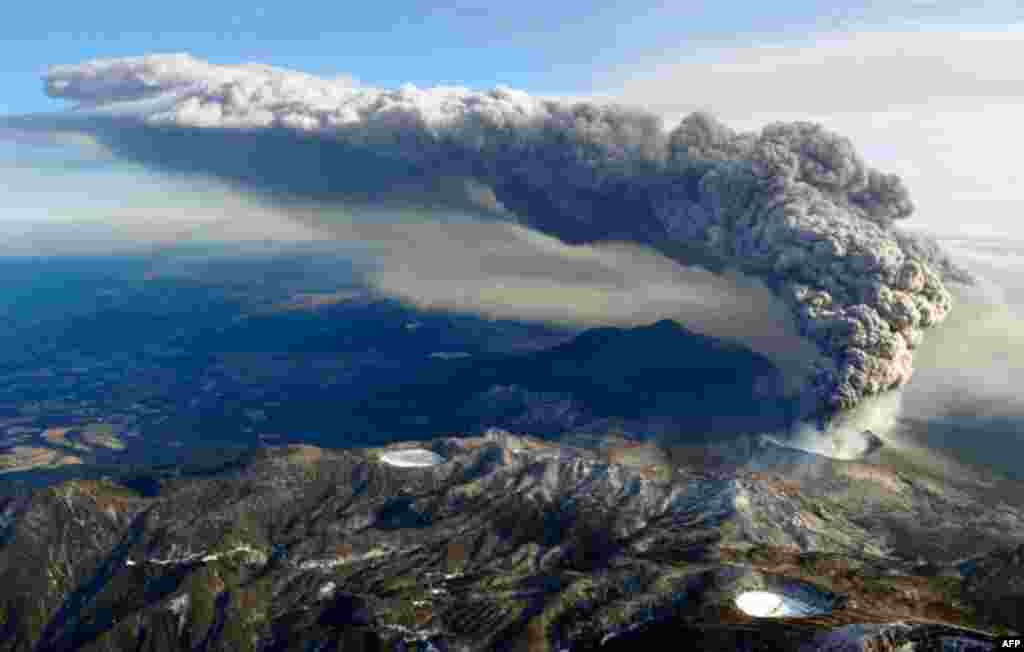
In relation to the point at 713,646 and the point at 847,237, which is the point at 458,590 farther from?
the point at 847,237

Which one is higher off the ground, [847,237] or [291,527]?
[847,237]

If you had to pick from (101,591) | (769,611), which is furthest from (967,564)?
(101,591)

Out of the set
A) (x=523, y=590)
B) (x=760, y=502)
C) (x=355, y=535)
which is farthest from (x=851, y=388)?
(x=355, y=535)

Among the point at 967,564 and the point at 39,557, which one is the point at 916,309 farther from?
the point at 39,557

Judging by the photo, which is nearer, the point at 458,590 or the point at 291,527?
the point at 458,590

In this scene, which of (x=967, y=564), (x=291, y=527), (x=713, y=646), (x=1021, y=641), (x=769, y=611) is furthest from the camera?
(x=291, y=527)

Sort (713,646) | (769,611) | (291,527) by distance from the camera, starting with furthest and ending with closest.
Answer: (291,527) → (769,611) → (713,646)

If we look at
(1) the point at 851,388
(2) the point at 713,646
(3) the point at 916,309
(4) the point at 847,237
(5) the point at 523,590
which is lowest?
(5) the point at 523,590

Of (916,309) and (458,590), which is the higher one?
(916,309)

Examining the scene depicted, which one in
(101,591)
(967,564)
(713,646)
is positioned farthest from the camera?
(101,591)
